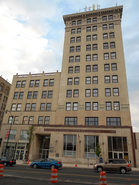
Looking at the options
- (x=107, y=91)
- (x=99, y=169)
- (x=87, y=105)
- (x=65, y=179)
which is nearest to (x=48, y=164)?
(x=99, y=169)

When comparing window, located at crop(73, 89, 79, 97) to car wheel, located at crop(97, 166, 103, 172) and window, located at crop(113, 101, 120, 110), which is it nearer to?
window, located at crop(113, 101, 120, 110)

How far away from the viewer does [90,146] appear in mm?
33000

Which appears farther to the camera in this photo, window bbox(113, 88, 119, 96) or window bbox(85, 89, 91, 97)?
window bbox(85, 89, 91, 97)

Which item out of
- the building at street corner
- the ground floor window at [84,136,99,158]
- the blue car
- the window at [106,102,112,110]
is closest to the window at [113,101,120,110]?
the building at street corner

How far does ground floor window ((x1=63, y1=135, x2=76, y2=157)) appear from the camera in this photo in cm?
3319

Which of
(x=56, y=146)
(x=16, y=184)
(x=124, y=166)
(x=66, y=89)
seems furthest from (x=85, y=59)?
(x=16, y=184)

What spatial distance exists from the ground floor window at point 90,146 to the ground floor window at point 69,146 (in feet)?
9.26

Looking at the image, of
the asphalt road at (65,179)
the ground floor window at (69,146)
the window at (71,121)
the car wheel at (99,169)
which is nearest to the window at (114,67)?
the window at (71,121)

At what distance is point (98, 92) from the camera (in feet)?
125

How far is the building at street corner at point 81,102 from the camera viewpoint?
32.9 metres

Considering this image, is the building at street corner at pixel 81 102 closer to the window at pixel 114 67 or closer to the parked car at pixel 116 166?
the window at pixel 114 67

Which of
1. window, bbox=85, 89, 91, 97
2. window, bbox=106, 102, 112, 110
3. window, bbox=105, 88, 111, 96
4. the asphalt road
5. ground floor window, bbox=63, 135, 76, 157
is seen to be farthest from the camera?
window, bbox=85, 89, 91, 97

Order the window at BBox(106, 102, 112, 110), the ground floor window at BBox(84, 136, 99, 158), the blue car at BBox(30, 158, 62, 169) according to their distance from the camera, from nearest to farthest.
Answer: the blue car at BBox(30, 158, 62, 169), the ground floor window at BBox(84, 136, 99, 158), the window at BBox(106, 102, 112, 110)

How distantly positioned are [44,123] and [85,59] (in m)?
22.1
